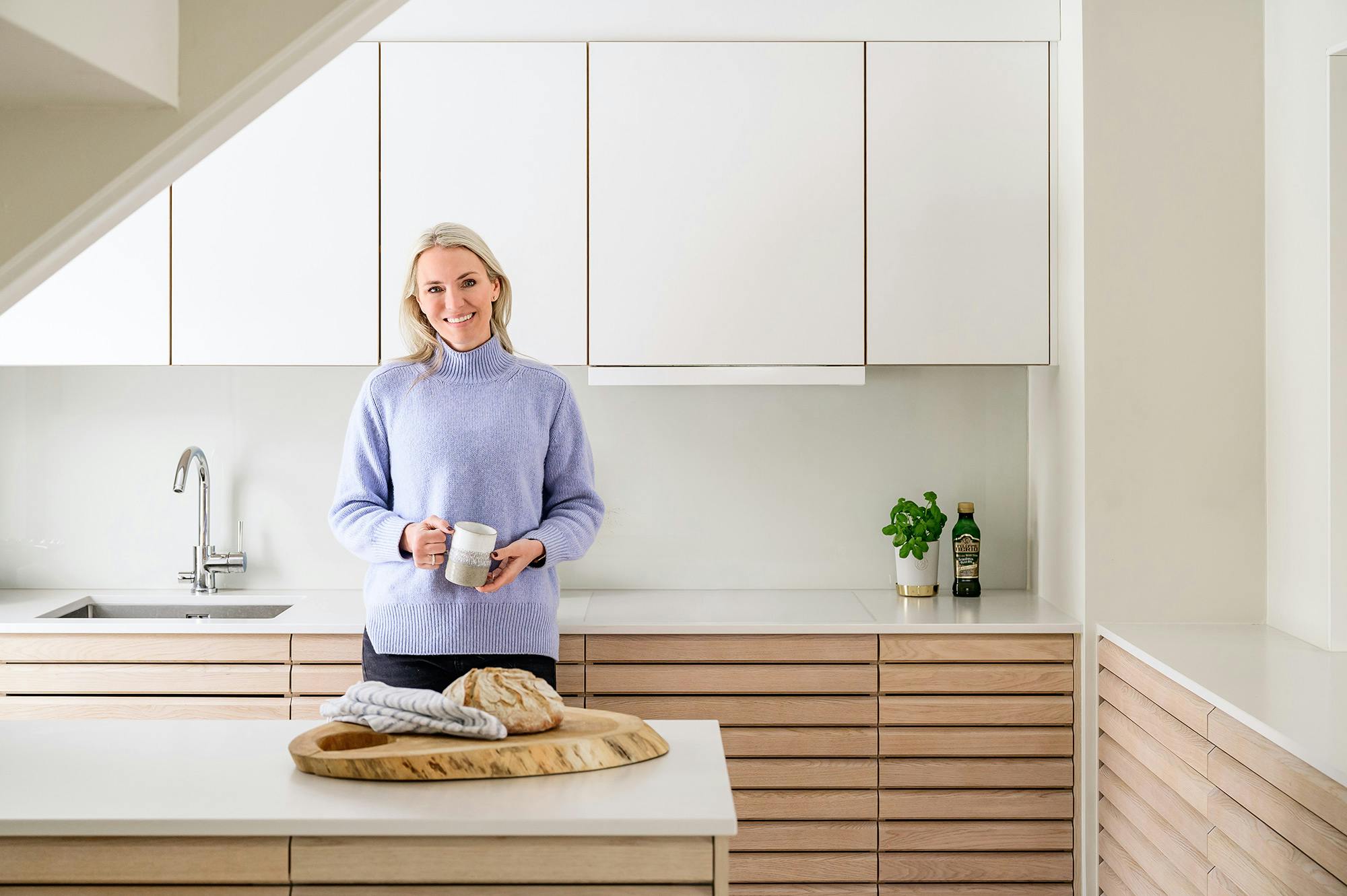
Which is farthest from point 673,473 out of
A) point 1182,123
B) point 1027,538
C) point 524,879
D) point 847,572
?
point 524,879

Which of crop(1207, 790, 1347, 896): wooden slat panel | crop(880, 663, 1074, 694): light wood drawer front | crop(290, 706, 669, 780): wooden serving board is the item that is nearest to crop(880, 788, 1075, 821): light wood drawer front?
crop(880, 663, 1074, 694): light wood drawer front

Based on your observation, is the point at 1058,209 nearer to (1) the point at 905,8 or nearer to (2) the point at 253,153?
(1) the point at 905,8

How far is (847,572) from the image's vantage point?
3119 millimetres

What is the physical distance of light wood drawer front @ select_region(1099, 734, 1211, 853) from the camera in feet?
6.56

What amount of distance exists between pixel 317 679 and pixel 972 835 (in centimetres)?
164

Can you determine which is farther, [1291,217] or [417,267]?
[1291,217]

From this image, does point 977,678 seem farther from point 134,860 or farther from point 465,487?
point 134,860

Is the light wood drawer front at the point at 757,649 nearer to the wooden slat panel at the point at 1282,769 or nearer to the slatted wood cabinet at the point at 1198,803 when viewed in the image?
the slatted wood cabinet at the point at 1198,803

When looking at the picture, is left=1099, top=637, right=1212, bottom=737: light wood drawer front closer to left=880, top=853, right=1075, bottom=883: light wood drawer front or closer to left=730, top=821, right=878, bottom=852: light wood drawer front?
left=880, top=853, right=1075, bottom=883: light wood drawer front

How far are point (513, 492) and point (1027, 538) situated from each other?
1669 millimetres

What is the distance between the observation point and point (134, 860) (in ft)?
4.00

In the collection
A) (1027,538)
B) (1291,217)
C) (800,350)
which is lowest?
(1027,538)

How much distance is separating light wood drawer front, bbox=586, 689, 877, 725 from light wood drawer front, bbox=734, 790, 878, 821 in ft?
0.56

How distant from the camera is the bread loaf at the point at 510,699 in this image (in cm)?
136
